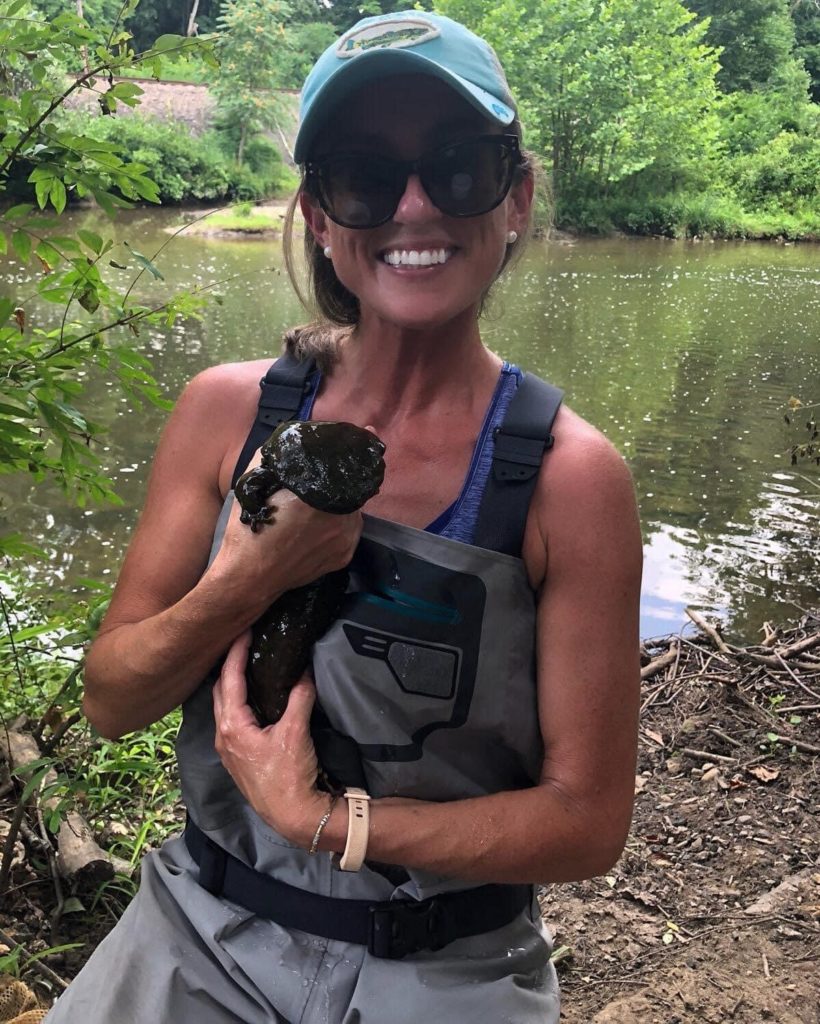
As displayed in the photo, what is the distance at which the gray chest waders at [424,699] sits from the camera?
146cm

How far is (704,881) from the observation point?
10.4 feet

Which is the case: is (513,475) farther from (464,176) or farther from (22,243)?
(22,243)

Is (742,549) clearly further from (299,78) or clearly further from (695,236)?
(299,78)

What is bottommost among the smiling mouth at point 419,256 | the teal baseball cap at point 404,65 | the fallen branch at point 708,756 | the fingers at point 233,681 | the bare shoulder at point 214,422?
the fallen branch at point 708,756

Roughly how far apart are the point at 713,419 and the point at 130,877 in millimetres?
9359

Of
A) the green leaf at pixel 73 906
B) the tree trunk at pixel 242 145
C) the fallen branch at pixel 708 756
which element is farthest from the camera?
the tree trunk at pixel 242 145

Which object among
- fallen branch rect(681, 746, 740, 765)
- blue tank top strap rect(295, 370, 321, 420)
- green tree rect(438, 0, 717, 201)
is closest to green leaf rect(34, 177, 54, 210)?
blue tank top strap rect(295, 370, 321, 420)

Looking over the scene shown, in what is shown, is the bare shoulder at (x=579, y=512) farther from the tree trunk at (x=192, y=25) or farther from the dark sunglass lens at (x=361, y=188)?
the tree trunk at (x=192, y=25)

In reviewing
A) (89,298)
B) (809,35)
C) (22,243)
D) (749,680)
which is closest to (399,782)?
(89,298)

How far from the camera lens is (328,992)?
149 centimetres

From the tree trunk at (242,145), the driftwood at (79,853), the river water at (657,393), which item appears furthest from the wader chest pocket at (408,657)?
the tree trunk at (242,145)

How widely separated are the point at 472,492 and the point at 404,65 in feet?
2.38

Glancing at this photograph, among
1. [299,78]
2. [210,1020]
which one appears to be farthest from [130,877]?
[299,78]

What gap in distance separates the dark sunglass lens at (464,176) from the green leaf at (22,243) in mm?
1082
